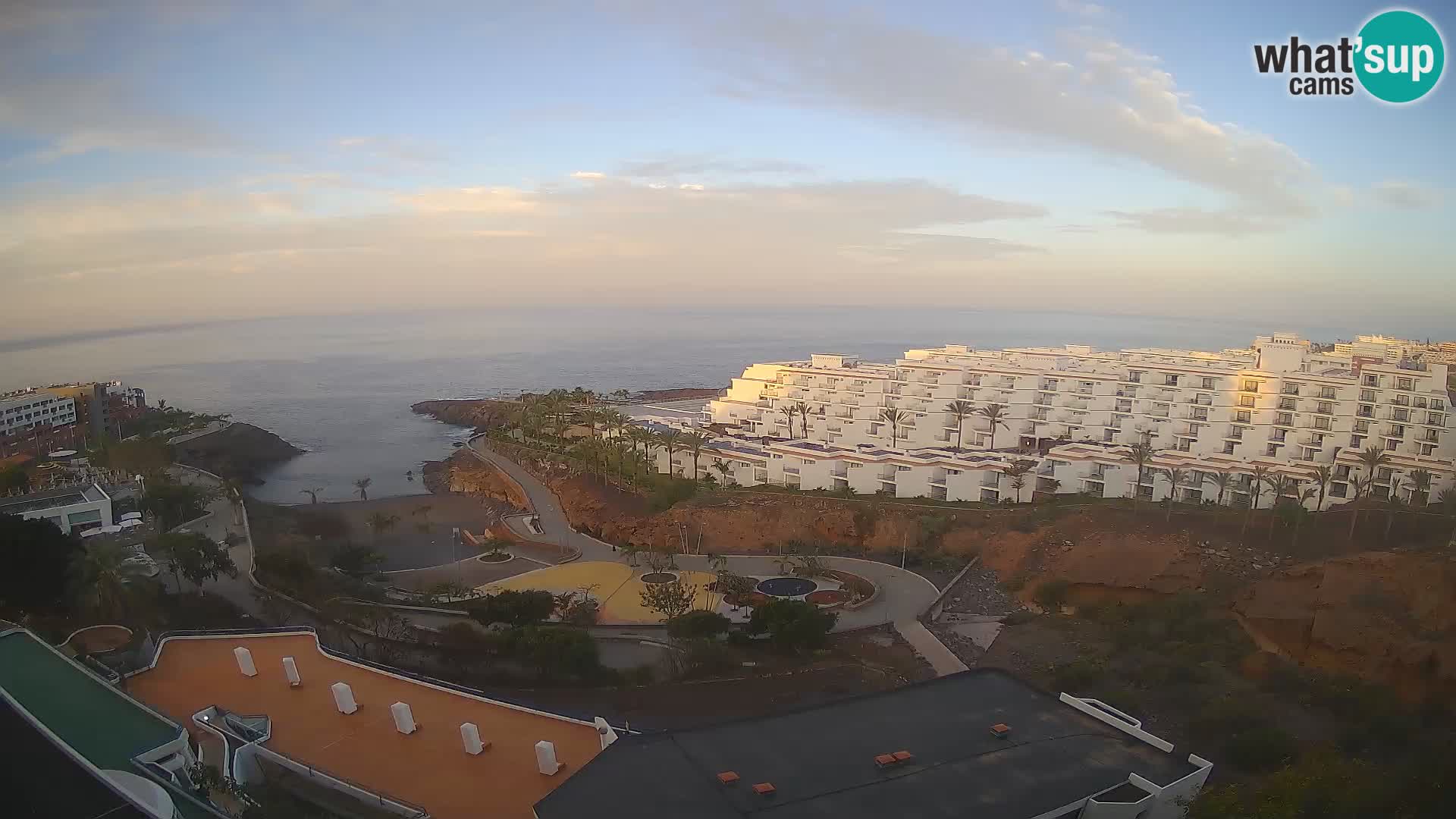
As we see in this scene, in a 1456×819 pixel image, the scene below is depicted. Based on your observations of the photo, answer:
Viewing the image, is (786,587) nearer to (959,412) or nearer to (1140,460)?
(1140,460)

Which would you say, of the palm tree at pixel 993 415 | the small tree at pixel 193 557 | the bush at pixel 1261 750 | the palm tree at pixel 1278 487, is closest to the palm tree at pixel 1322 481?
the palm tree at pixel 1278 487

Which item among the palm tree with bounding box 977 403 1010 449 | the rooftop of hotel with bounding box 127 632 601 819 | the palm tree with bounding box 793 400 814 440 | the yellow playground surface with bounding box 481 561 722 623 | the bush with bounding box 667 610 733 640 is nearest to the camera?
the rooftop of hotel with bounding box 127 632 601 819

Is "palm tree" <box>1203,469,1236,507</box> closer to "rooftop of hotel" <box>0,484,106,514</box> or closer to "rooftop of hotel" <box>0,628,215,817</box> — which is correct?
"rooftop of hotel" <box>0,628,215,817</box>

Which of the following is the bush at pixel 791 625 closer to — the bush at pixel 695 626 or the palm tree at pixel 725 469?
the bush at pixel 695 626

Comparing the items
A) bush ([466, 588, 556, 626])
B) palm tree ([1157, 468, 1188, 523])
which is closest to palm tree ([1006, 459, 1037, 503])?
palm tree ([1157, 468, 1188, 523])

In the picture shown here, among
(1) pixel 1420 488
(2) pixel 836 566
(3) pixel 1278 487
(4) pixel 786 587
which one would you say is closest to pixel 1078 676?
(4) pixel 786 587

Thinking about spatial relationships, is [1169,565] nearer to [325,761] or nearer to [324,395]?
[325,761]
